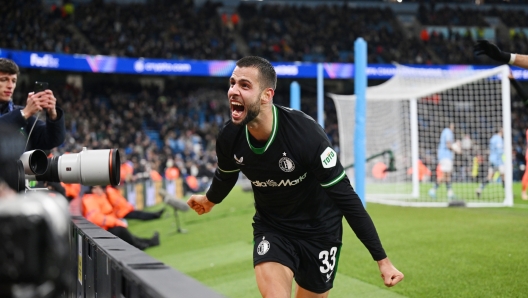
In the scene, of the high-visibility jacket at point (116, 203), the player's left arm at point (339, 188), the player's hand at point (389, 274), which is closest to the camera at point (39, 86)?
the player's left arm at point (339, 188)

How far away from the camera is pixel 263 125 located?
11.0 feet

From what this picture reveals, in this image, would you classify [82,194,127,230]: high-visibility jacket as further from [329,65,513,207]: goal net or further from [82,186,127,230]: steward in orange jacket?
[329,65,513,207]: goal net

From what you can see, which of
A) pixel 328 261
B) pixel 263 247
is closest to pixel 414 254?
pixel 328 261

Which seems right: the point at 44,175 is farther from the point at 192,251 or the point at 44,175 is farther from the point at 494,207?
the point at 494,207

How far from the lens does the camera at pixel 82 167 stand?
2.92 m

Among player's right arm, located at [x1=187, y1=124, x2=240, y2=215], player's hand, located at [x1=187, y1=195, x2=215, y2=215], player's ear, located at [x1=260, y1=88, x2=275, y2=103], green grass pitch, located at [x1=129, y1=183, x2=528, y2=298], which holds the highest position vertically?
player's ear, located at [x1=260, y1=88, x2=275, y2=103]

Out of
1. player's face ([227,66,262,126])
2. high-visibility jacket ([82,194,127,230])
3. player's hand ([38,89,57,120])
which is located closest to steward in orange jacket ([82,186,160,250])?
high-visibility jacket ([82,194,127,230])

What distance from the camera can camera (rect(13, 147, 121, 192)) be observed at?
2918 millimetres

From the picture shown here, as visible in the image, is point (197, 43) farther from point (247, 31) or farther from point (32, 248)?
point (32, 248)

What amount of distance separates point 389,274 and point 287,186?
0.78 m

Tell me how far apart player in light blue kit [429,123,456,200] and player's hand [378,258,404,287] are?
12106 millimetres

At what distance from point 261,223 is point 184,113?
3016 centimetres

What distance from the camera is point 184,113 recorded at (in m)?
33.4

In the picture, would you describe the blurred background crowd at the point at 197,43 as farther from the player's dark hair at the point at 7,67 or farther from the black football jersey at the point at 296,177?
the black football jersey at the point at 296,177
